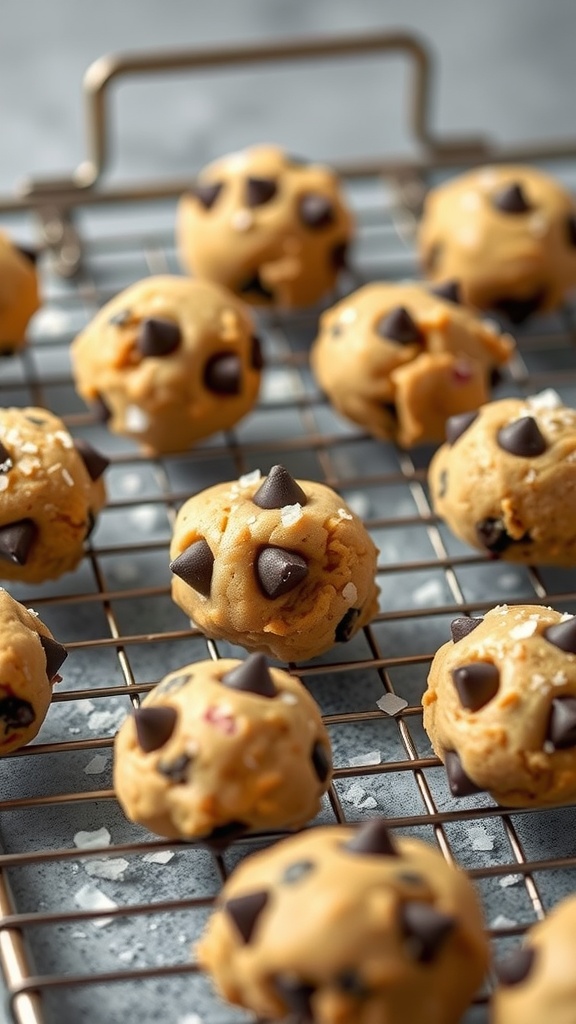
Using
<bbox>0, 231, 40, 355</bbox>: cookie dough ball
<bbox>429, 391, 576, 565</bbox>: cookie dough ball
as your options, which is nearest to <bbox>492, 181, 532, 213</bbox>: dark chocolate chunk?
<bbox>429, 391, 576, 565</bbox>: cookie dough ball

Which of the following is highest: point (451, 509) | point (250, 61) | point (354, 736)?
point (250, 61)

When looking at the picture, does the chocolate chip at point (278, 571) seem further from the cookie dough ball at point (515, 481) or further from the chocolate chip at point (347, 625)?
the cookie dough ball at point (515, 481)

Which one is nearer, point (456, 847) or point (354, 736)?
point (456, 847)

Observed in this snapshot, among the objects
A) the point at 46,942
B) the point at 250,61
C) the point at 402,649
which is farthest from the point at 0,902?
the point at 250,61

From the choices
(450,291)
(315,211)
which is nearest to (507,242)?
(450,291)

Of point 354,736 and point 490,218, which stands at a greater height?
point 490,218

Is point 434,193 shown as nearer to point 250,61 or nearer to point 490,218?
point 490,218

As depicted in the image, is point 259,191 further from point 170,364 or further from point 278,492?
point 278,492
